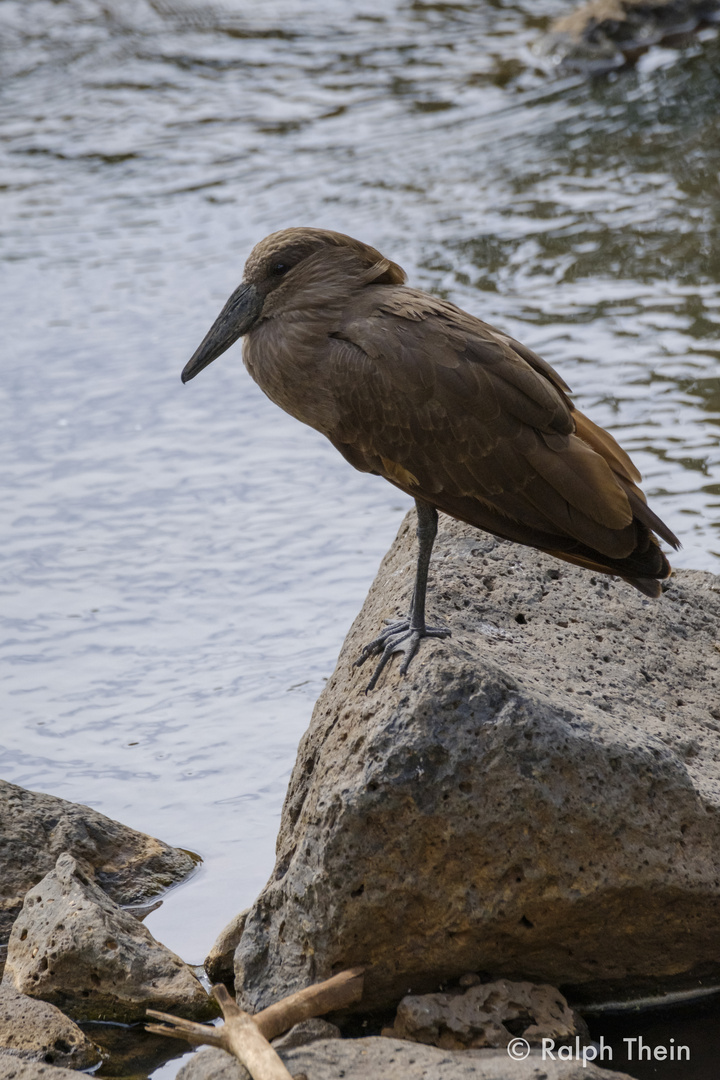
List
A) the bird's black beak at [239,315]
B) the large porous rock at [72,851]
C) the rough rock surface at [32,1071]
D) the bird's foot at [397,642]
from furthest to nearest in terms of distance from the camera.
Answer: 1. the large porous rock at [72,851]
2. the bird's black beak at [239,315]
3. the bird's foot at [397,642]
4. the rough rock surface at [32,1071]

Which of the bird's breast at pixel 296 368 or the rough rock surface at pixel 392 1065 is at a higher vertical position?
the bird's breast at pixel 296 368

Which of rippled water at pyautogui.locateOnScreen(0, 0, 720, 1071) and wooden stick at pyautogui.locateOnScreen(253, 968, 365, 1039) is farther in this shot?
rippled water at pyautogui.locateOnScreen(0, 0, 720, 1071)

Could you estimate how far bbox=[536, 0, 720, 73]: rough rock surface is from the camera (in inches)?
520

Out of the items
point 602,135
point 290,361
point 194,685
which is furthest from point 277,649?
point 602,135

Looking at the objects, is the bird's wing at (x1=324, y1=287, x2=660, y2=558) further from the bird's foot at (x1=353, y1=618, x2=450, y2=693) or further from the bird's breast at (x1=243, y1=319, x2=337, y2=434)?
the bird's foot at (x1=353, y1=618, x2=450, y2=693)

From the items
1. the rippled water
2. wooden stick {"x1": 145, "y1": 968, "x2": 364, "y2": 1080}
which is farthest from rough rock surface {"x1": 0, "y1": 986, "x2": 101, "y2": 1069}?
the rippled water

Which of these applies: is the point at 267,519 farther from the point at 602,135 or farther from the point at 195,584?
the point at 602,135

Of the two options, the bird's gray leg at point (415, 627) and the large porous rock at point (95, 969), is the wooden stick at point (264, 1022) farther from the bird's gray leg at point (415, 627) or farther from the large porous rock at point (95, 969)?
the bird's gray leg at point (415, 627)

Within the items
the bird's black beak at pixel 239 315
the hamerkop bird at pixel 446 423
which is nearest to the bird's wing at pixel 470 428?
the hamerkop bird at pixel 446 423

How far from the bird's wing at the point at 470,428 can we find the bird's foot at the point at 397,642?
1.26 ft

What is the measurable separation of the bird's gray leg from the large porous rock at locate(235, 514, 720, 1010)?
0.17 ft

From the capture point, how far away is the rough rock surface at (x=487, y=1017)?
365 centimetres

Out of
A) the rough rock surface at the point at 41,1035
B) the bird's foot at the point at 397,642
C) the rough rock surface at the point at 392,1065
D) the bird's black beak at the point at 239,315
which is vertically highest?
the bird's black beak at the point at 239,315

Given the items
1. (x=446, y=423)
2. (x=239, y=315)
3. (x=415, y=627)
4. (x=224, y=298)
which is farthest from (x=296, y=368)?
(x=224, y=298)
